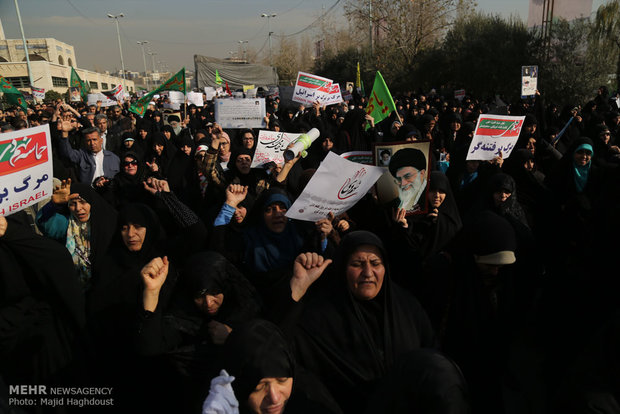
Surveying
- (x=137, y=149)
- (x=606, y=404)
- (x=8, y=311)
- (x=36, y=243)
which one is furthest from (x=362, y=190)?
(x=137, y=149)

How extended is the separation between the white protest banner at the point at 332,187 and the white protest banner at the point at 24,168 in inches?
64.5

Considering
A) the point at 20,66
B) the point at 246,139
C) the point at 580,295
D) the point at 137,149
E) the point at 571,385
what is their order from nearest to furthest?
the point at 571,385 → the point at 580,295 → the point at 246,139 → the point at 137,149 → the point at 20,66

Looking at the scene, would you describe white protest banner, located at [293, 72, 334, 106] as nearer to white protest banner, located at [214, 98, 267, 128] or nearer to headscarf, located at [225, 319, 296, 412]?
white protest banner, located at [214, 98, 267, 128]

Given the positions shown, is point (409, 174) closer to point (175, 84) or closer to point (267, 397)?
point (267, 397)

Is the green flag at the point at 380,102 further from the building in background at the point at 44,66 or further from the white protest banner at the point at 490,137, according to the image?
the building in background at the point at 44,66

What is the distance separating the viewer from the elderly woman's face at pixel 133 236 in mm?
2695

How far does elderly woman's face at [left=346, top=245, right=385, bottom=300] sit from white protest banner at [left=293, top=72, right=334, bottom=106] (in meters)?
6.29

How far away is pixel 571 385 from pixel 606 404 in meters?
0.13

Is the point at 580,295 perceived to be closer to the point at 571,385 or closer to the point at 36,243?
the point at 571,385

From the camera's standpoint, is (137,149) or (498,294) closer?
(498,294)

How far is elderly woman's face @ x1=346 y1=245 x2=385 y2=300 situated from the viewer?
2.03 meters

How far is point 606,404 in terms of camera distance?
4.51 ft

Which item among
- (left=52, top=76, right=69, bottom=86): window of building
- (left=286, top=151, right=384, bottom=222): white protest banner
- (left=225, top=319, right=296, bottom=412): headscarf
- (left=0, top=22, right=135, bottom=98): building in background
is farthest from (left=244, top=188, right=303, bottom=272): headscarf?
(left=52, top=76, right=69, bottom=86): window of building

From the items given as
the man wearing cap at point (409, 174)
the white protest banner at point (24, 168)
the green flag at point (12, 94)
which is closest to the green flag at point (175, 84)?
the white protest banner at point (24, 168)
